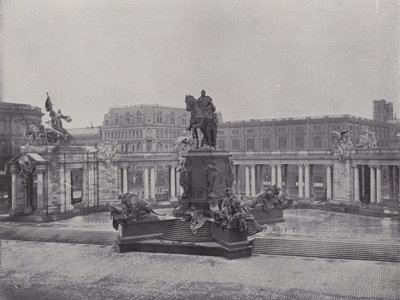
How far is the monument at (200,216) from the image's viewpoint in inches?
920

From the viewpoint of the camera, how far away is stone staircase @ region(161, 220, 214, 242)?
997 inches

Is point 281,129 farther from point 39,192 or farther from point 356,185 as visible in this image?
point 39,192

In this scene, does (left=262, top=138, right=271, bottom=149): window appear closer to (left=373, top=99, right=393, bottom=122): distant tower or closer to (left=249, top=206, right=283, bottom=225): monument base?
(left=373, top=99, right=393, bottom=122): distant tower

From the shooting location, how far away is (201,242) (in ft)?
81.8

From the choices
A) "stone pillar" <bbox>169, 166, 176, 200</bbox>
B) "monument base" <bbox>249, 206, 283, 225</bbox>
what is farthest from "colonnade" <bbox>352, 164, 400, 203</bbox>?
"stone pillar" <bbox>169, 166, 176, 200</bbox>

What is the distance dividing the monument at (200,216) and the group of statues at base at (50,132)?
16972mm

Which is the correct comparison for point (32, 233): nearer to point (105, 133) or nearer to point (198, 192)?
point (198, 192)

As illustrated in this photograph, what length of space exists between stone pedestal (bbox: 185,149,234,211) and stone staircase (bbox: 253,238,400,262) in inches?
187

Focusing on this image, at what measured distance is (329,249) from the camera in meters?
23.0

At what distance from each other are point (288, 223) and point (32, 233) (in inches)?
812

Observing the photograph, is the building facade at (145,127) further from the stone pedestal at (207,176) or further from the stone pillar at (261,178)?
the stone pedestal at (207,176)

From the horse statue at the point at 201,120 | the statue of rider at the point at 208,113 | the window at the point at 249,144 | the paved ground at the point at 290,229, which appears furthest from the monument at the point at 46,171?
the window at the point at 249,144

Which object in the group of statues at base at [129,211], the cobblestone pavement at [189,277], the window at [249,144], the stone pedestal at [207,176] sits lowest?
the cobblestone pavement at [189,277]

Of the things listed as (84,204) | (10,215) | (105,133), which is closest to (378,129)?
(105,133)
